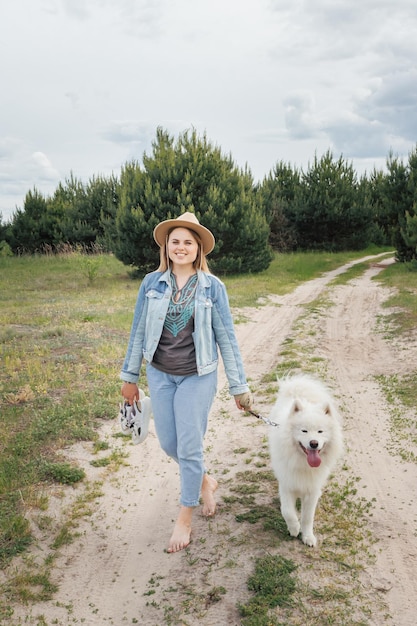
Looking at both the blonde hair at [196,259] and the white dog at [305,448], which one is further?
the blonde hair at [196,259]

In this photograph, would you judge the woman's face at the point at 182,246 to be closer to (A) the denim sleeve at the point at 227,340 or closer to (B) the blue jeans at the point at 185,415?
(A) the denim sleeve at the point at 227,340

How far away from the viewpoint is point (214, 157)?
22766 mm

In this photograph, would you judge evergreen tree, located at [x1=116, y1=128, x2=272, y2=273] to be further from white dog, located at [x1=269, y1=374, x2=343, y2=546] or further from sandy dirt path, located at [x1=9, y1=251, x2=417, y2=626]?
white dog, located at [x1=269, y1=374, x2=343, y2=546]

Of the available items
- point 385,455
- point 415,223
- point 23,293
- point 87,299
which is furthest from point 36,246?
point 385,455

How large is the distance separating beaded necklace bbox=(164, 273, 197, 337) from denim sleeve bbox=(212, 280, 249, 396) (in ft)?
0.65

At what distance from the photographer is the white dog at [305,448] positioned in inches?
144

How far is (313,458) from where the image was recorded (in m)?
3.65

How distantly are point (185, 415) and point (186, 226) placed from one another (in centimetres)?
138

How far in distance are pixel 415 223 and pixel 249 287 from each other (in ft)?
31.9

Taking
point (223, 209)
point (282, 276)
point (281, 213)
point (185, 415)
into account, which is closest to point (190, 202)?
point (223, 209)

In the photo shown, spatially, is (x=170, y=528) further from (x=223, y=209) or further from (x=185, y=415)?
(x=223, y=209)

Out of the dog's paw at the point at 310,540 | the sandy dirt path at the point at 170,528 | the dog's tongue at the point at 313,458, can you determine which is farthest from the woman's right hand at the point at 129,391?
the dog's paw at the point at 310,540

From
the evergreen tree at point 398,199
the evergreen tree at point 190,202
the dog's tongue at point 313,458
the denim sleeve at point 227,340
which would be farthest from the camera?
the evergreen tree at point 398,199

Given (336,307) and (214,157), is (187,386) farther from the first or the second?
(214,157)
